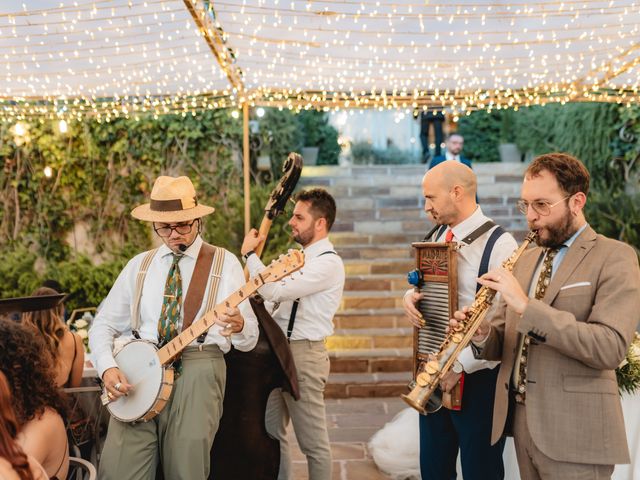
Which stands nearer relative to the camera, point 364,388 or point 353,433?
point 353,433

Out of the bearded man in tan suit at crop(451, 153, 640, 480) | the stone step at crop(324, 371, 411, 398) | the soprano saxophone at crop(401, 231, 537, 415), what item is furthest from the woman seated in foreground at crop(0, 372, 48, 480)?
the stone step at crop(324, 371, 411, 398)

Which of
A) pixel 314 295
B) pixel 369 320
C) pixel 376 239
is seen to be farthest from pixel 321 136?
pixel 314 295

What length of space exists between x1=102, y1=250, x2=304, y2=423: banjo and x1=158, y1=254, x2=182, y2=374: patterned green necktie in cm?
8

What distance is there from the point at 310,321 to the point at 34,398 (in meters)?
1.69

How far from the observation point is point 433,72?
230 inches

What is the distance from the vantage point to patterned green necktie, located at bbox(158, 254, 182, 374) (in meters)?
3.02

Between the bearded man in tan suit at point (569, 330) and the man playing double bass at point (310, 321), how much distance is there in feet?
4.28

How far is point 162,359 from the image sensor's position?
291cm

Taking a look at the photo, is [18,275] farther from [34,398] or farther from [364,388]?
[34,398]

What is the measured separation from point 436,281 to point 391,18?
7.70 ft

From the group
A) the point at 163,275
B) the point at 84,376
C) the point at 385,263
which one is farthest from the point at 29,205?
the point at 163,275

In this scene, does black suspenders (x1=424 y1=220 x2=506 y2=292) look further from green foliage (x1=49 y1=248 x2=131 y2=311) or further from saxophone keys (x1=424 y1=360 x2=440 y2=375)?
green foliage (x1=49 y1=248 x2=131 y2=311)

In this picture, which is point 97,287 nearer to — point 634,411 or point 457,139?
point 457,139

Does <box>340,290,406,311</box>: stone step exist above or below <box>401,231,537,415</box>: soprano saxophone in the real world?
below
